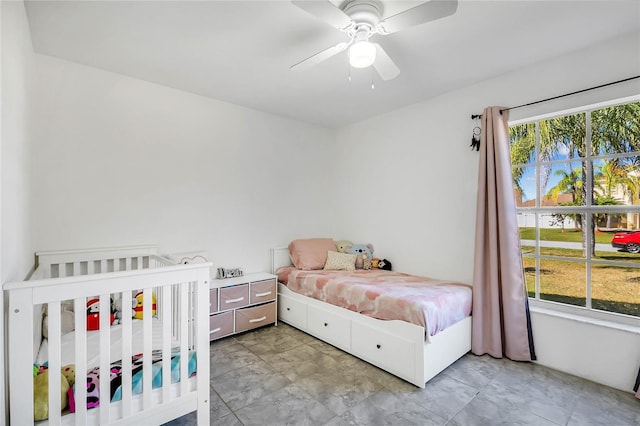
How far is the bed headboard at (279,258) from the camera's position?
3576 millimetres

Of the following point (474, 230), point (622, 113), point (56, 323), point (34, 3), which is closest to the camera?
point (56, 323)

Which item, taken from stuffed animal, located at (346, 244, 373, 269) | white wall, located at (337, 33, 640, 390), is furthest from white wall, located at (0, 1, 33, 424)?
white wall, located at (337, 33, 640, 390)

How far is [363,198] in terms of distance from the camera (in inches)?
152

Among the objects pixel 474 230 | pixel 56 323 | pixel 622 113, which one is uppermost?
pixel 622 113

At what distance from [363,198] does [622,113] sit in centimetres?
245

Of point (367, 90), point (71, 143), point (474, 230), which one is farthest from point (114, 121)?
point (474, 230)

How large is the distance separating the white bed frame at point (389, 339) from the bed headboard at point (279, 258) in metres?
0.66

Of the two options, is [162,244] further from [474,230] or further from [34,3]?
[474,230]

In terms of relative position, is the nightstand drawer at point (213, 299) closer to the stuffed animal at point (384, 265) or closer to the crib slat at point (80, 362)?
the crib slat at point (80, 362)

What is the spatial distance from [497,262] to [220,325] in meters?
2.53

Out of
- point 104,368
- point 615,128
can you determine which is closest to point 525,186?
point 615,128

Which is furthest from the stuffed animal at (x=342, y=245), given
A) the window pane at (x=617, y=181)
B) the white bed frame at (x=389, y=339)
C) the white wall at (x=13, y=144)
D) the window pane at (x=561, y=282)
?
the white wall at (x=13, y=144)

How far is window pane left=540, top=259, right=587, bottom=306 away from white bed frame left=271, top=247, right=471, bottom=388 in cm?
78

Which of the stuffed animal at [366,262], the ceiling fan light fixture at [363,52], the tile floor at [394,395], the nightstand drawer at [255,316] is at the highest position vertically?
the ceiling fan light fixture at [363,52]
